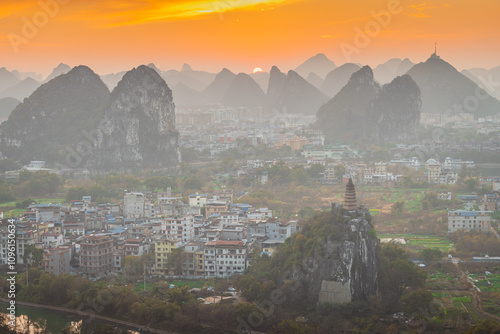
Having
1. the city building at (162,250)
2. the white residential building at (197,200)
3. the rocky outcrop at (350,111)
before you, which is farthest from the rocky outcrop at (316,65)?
the city building at (162,250)

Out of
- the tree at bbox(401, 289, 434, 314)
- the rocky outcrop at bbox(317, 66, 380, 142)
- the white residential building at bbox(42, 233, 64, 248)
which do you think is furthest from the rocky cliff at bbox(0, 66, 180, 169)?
the tree at bbox(401, 289, 434, 314)

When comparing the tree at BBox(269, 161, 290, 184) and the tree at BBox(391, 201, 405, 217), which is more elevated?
the tree at BBox(269, 161, 290, 184)

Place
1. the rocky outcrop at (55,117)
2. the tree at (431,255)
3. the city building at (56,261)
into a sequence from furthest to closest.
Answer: the rocky outcrop at (55,117) → the tree at (431,255) → the city building at (56,261)

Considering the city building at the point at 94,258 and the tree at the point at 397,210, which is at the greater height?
the tree at the point at 397,210

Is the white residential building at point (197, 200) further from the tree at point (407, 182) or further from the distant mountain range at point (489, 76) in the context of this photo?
the distant mountain range at point (489, 76)

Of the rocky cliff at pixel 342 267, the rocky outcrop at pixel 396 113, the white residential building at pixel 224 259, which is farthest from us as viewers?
the rocky outcrop at pixel 396 113

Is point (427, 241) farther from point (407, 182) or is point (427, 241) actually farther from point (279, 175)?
point (279, 175)

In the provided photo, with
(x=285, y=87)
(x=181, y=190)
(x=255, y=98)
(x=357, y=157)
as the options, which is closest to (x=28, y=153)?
(x=181, y=190)

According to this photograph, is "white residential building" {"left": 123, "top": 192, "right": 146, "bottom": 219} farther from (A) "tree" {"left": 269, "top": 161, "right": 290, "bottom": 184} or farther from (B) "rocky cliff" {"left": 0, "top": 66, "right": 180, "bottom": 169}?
(B) "rocky cliff" {"left": 0, "top": 66, "right": 180, "bottom": 169}
